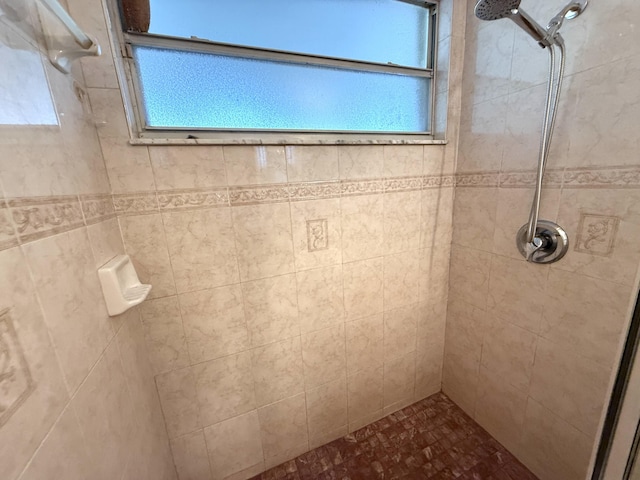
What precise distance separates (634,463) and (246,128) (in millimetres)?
1399

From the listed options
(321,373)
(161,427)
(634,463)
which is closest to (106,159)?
(161,427)

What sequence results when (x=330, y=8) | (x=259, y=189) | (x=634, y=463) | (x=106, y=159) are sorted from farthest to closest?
(x=330, y=8) → (x=259, y=189) → (x=106, y=159) → (x=634, y=463)

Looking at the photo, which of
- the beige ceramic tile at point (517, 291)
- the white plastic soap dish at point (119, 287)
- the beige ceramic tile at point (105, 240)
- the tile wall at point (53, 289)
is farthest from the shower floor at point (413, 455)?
the beige ceramic tile at point (105, 240)

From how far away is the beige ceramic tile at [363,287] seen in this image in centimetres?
124

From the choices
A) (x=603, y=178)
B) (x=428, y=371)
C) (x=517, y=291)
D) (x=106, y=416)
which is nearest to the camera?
(x=106, y=416)

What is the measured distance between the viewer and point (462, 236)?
1.36 metres

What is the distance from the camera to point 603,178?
82 centimetres

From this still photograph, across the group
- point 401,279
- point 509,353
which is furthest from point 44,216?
point 509,353

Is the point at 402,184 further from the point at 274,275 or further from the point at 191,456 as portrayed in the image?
the point at 191,456

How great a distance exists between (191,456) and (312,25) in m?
2.01

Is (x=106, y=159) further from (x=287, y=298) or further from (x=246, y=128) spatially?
(x=287, y=298)

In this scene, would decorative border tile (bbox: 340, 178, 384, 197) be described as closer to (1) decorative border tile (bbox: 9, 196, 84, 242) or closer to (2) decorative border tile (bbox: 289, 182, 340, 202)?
(2) decorative border tile (bbox: 289, 182, 340, 202)

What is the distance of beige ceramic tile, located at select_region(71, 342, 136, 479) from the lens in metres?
0.51

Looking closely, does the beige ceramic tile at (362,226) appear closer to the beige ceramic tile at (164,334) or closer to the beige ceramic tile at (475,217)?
the beige ceramic tile at (475,217)
